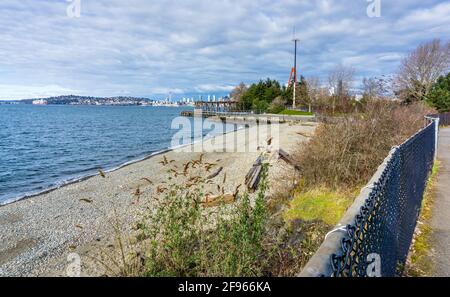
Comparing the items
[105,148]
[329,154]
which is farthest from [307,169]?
[105,148]

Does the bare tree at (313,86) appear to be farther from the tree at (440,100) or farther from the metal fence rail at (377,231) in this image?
the metal fence rail at (377,231)

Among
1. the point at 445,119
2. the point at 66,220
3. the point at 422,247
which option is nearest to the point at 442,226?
the point at 422,247

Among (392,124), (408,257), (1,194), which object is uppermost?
(392,124)

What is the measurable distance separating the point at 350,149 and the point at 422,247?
4059 millimetres

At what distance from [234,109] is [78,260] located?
80.1 m

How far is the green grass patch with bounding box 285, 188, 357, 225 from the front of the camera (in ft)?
22.3

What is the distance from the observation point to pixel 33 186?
53.2ft

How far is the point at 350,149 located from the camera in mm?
7918

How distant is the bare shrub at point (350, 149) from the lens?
25.1 ft

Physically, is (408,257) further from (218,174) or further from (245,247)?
(218,174)

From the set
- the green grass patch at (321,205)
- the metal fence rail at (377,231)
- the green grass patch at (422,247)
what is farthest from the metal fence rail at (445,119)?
the metal fence rail at (377,231)

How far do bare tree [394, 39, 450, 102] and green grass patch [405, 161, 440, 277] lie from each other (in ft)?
140

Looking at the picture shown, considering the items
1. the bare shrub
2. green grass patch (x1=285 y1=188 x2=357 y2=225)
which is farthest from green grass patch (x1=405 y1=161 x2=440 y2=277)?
the bare shrub

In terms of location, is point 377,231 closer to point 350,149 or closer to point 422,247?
point 422,247
